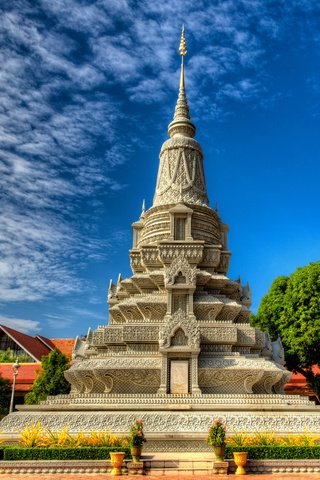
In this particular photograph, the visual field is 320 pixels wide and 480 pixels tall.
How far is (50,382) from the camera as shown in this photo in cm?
3141

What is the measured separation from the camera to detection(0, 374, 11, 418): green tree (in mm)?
32812

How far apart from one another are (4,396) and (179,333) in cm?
1991

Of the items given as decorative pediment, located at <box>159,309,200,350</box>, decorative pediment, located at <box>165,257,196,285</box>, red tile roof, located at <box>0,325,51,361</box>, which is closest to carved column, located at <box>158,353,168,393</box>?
decorative pediment, located at <box>159,309,200,350</box>

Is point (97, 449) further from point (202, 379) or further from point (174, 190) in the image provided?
point (174, 190)

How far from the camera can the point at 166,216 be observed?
83.1ft

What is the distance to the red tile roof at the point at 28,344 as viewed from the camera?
1764 inches

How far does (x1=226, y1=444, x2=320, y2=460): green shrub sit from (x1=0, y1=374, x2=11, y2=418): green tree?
24295 millimetres

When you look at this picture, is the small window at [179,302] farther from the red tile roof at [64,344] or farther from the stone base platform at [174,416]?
the red tile roof at [64,344]

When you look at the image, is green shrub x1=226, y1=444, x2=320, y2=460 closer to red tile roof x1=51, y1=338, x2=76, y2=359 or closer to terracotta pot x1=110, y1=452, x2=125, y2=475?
terracotta pot x1=110, y1=452, x2=125, y2=475

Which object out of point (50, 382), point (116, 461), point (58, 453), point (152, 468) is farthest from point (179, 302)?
point (50, 382)

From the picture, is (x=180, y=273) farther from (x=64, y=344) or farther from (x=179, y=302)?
(x=64, y=344)

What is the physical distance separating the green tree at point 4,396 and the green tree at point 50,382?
2418mm

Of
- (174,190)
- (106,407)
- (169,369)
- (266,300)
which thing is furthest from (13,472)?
(266,300)

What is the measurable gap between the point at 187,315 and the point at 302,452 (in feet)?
26.3
